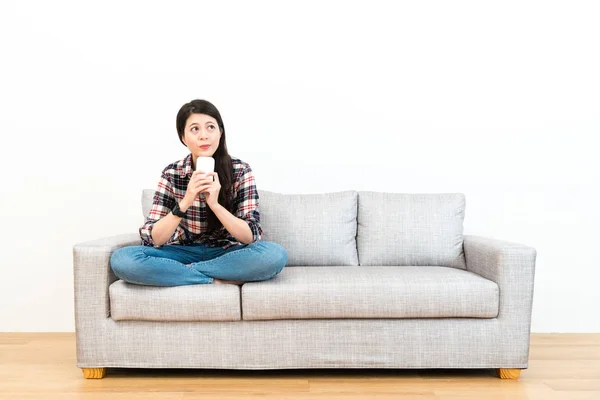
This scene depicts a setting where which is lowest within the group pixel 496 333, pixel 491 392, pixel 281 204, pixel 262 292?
pixel 491 392

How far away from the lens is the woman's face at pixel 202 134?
257cm

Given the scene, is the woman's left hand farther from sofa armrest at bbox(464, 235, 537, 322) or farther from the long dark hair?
sofa armrest at bbox(464, 235, 537, 322)

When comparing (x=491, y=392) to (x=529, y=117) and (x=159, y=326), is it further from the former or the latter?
(x=529, y=117)

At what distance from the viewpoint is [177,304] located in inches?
95.7

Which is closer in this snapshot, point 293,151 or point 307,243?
point 307,243

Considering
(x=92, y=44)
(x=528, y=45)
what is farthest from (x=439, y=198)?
(x=92, y=44)

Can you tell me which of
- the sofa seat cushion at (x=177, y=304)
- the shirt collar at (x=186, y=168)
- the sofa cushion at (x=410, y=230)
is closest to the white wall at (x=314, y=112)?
the sofa cushion at (x=410, y=230)

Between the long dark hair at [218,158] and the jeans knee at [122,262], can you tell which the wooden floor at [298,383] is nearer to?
the jeans knee at [122,262]

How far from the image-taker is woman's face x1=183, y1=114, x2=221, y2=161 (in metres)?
2.57

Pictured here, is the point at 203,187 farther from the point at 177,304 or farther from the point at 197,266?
the point at 177,304

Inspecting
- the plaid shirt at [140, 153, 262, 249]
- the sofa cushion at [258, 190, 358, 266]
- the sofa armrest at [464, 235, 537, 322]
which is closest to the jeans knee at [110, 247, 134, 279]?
the plaid shirt at [140, 153, 262, 249]

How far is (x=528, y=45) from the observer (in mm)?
3363

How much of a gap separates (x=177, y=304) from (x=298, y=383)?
57 cm

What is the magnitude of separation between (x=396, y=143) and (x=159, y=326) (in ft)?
5.43
